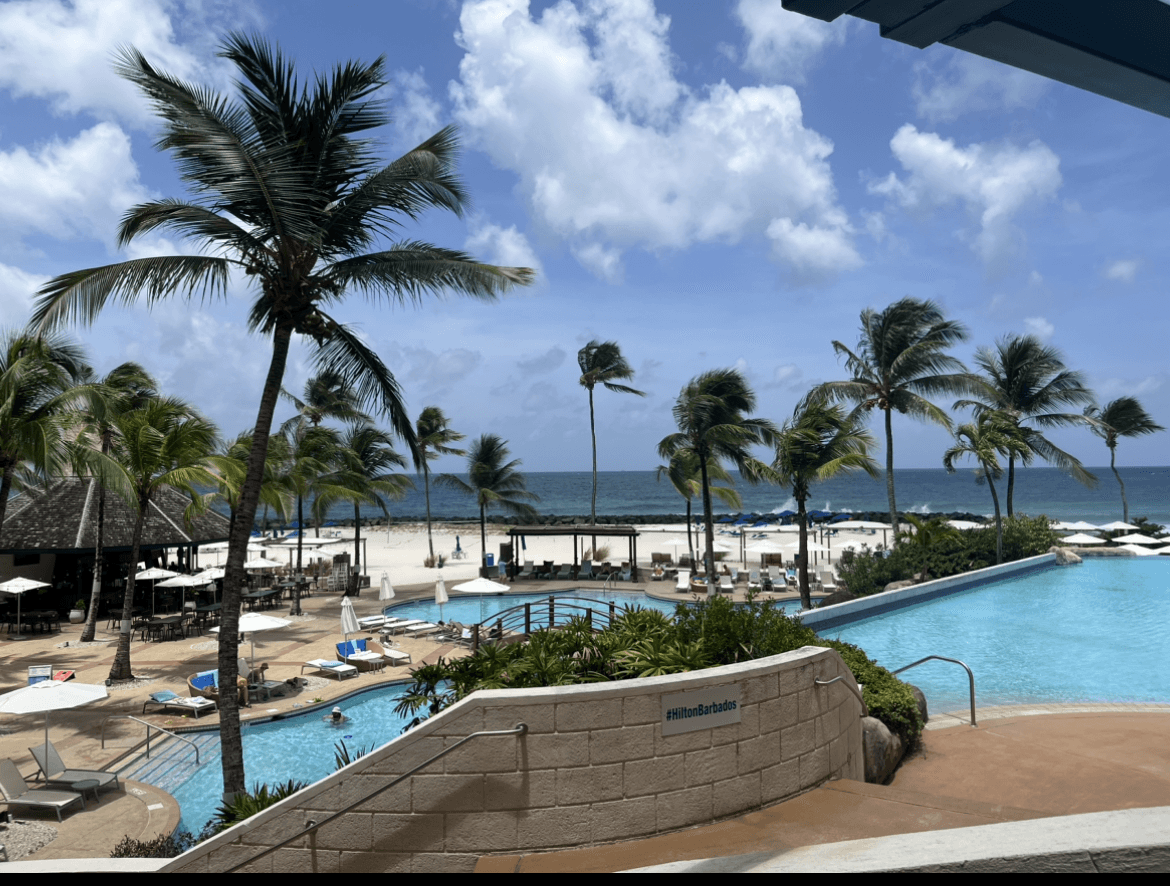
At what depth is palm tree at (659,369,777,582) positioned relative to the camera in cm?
2645

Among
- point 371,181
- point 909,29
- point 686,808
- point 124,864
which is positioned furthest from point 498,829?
point 371,181

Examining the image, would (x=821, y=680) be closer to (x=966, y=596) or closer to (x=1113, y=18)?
(x=1113, y=18)

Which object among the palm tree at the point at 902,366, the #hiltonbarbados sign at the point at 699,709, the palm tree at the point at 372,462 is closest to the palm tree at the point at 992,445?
the palm tree at the point at 902,366

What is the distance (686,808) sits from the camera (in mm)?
6352

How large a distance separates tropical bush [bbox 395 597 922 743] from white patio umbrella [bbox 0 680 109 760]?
6035mm

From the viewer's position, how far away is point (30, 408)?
1455 cm

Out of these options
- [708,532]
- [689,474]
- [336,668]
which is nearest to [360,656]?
[336,668]

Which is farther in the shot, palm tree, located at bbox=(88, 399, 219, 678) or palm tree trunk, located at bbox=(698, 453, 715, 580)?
palm tree trunk, located at bbox=(698, 453, 715, 580)

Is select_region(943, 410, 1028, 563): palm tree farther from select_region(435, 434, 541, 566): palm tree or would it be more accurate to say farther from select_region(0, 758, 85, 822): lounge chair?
select_region(0, 758, 85, 822): lounge chair

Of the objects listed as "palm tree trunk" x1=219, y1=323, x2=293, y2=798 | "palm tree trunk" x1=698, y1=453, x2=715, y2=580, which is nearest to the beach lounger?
"palm tree trunk" x1=219, y1=323, x2=293, y2=798

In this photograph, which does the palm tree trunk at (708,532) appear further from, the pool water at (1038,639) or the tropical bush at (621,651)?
the tropical bush at (621,651)

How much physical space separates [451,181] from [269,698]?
11.1 m

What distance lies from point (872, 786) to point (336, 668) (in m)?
13.1

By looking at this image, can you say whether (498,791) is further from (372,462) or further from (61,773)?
(372,462)
